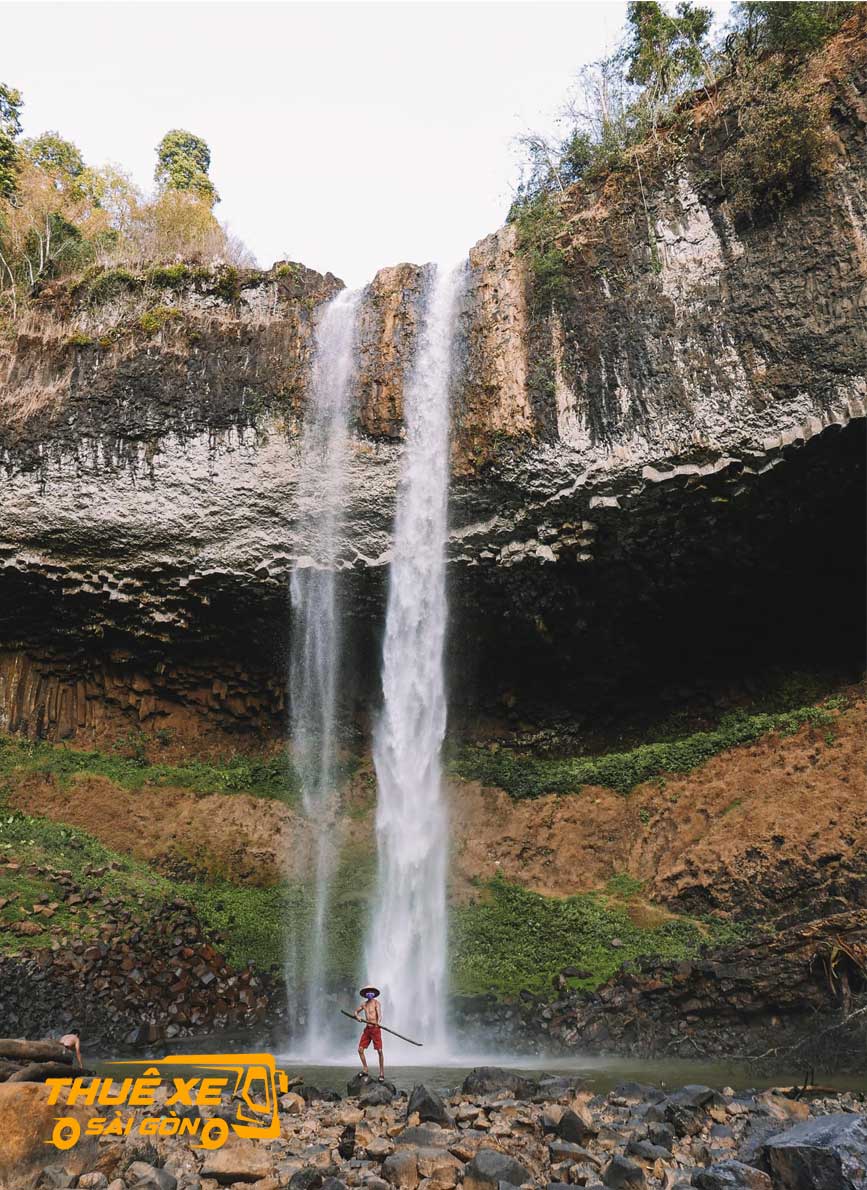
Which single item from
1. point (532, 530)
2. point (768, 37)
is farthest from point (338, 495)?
point (768, 37)

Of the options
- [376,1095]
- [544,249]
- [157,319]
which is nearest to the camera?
[376,1095]

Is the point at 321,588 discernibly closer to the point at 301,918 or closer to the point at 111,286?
the point at 301,918

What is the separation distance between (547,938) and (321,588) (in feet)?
25.0

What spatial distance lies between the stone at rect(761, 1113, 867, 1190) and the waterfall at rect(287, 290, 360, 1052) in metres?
9.50

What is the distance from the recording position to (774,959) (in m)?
9.76

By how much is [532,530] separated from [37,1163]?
37.8 ft

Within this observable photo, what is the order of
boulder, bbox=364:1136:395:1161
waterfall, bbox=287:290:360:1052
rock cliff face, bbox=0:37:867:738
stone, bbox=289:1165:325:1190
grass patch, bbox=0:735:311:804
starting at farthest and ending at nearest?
1. grass patch, bbox=0:735:311:804
2. waterfall, bbox=287:290:360:1052
3. rock cliff face, bbox=0:37:867:738
4. boulder, bbox=364:1136:395:1161
5. stone, bbox=289:1165:325:1190

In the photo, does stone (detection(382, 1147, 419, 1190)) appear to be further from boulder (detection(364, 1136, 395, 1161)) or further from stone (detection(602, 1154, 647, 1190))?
stone (detection(602, 1154, 647, 1190))

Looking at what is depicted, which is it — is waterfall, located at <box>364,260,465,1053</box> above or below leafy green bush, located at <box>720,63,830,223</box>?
below

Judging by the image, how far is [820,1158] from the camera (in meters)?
4.45

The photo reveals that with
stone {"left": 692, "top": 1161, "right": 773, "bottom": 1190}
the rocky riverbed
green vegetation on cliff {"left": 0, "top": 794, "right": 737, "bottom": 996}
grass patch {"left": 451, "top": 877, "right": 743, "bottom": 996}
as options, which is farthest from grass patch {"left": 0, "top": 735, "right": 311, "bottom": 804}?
stone {"left": 692, "top": 1161, "right": 773, "bottom": 1190}

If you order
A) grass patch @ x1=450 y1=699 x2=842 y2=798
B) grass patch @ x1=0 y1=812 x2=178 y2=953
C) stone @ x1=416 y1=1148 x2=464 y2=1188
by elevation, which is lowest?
stone @ x1=416 y1=1148 x2=464 y2=1188

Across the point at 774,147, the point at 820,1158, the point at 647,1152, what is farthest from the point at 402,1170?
the point at 774,147

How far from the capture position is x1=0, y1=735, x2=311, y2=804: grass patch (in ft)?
54.2
